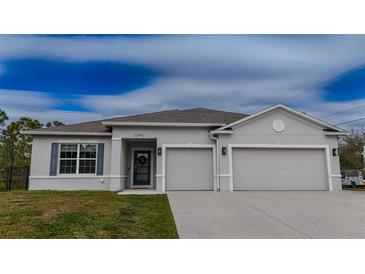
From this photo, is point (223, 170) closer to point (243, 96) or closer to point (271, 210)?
point (271, 210)

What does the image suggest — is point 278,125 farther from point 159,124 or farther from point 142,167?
point 142,167

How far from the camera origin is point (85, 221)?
5031 mm

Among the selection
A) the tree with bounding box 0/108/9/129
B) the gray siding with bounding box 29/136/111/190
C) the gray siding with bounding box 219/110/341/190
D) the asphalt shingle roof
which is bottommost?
the gray siding with bounding box 29/136/111/190

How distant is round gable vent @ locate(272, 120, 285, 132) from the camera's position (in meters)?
11.2

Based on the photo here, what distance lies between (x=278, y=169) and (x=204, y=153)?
3.43m

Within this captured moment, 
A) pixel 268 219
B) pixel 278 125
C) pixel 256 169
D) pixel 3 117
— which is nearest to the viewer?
pixel 268 219

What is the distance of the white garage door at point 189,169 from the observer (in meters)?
11.0

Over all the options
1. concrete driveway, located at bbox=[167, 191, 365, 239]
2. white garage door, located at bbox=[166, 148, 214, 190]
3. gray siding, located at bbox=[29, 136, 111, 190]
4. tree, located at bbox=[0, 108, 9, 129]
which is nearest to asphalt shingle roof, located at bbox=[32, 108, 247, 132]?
gray siding, located at bbox=[29, 136, 111, 190]

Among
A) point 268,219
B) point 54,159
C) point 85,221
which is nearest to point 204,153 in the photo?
point 268,219

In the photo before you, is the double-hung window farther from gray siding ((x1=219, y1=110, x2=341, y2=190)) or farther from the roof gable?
gray siding ((x1=219, y1=110, x2=341, y2=190))

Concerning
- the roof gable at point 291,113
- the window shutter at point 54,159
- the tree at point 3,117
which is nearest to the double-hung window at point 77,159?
the window shutter at point 54,159

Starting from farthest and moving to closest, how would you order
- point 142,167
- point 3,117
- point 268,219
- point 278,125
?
point 3,117
point 142,167
point 278,125
point 268,219

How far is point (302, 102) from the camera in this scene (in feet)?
49.6
